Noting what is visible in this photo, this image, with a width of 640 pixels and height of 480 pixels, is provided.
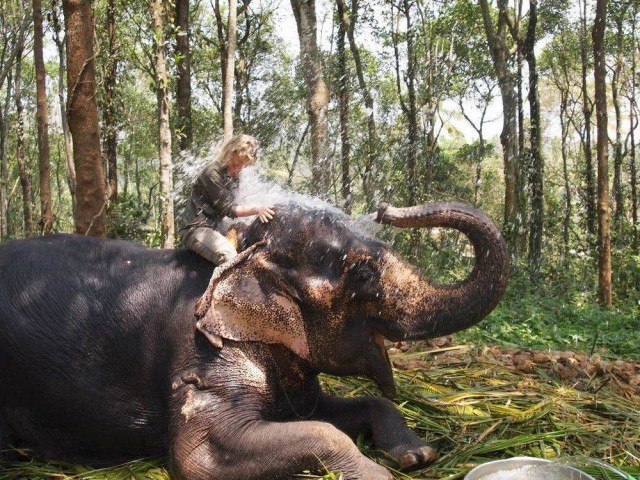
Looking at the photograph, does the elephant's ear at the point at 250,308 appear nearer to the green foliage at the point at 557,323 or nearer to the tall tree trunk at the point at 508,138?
the green foliage at the point at 557,323

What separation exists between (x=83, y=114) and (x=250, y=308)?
3676mm

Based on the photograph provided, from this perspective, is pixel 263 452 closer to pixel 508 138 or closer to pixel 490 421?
pixel 490 421

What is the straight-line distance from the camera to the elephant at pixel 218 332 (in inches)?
111

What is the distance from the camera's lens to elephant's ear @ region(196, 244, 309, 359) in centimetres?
291

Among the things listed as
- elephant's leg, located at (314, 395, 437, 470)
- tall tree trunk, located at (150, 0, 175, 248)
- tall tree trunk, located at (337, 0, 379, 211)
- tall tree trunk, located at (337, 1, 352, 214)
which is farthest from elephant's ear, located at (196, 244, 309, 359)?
tall tree trunk, located at (337, 0, 379, 211)

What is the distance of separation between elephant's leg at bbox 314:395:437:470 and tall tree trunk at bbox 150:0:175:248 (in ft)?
17.2

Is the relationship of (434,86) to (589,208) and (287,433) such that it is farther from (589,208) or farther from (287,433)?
(287,433)

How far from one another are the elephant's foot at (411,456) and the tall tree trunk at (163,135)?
5.73 meters

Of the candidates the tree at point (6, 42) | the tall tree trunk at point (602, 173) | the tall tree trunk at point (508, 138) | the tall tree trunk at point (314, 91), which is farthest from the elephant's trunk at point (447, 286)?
the tree at point (6, 42)

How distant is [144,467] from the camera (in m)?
3.05

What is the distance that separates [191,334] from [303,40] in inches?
279

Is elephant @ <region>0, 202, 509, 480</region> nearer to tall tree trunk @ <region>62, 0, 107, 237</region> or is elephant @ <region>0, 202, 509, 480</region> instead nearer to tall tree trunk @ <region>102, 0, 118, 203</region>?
tall tree trunk @ <region>62, 0, 107, 237</region>

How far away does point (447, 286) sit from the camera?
9.50ft

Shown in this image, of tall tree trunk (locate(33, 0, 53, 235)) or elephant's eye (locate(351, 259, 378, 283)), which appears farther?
tall tree trunk (locate(33, 0, 53, 235))
